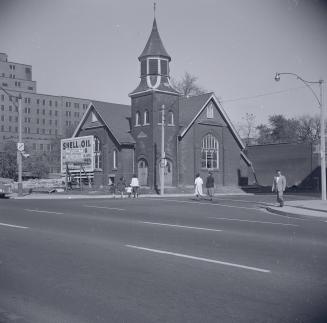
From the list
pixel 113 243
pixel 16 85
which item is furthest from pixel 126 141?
pixel 16 85

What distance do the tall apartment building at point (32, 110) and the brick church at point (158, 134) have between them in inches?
3134

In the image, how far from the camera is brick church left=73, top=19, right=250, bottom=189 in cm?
4456

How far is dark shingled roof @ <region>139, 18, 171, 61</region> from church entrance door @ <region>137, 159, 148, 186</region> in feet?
31.3

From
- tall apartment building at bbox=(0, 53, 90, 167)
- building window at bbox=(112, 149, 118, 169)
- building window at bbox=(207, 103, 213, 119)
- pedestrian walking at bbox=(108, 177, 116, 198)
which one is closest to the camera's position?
pedestrian walking at bbox=(108, 177, 116, 198)

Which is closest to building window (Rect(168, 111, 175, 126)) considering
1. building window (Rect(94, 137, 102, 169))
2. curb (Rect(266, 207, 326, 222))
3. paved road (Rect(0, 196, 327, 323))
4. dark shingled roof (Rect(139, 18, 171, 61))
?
dark shingled roof (Rect(139, 18, 171, 61))

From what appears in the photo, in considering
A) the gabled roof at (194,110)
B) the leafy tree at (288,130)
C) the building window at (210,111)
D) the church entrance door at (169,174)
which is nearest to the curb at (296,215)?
the church entrance door at (169,174)

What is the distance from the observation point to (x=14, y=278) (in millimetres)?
7098

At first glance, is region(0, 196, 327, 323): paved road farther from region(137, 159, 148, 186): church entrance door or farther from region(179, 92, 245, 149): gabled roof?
region(179, 92, 245, 149): gabled roof

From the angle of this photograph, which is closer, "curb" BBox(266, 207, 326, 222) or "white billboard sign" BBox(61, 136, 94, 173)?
"curb" BBox(266, 207, 326, 222)

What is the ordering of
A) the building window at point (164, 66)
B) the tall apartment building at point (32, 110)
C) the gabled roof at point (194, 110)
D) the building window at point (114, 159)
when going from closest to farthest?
Answer: 1. the building window at point (164, 66)
2. the gabled roof at point (194, 110)
3. the building window at point (114, 159)
4. the tall apartment building at point (32, 110)

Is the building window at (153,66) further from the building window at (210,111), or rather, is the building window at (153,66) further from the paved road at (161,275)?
the paved road at (161,275)

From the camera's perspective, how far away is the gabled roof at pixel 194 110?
46.0 meters

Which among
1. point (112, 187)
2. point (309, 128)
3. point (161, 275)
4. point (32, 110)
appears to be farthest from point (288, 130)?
point (161, 275)

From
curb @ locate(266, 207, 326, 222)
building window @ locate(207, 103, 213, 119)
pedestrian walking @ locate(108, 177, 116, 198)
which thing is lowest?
curb @ locate(266, 207, 326, 222)
